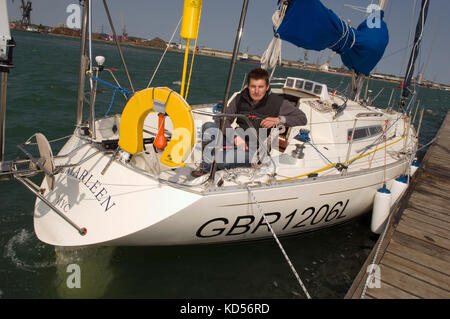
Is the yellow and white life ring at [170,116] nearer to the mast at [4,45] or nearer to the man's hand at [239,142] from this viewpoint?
the man's hand at [239,142]

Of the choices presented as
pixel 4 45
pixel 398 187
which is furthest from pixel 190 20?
pixel 398 187

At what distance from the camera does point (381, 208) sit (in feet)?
15.2

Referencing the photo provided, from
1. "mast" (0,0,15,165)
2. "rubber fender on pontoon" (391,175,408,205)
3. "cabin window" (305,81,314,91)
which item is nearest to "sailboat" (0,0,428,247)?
"rubber fender on pontoon" (391,175,408,205)

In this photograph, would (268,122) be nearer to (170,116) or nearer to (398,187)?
(170,116)

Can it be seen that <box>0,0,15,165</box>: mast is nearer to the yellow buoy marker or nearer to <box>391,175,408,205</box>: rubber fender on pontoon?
the yellow buoy marker

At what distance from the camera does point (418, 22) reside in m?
7.69

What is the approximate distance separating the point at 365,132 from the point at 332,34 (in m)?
1.83

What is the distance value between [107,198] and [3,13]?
5.91ft

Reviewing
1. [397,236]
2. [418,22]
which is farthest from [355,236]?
[418,22]

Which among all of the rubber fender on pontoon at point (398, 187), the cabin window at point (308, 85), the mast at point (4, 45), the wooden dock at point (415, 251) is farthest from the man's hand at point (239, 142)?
the cabin window at point (308, 85)

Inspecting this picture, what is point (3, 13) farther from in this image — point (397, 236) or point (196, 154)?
point (397, 236)

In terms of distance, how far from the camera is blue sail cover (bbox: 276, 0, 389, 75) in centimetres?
450

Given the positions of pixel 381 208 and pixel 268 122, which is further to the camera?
pixel 381 208

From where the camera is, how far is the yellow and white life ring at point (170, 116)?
2.94 meters
